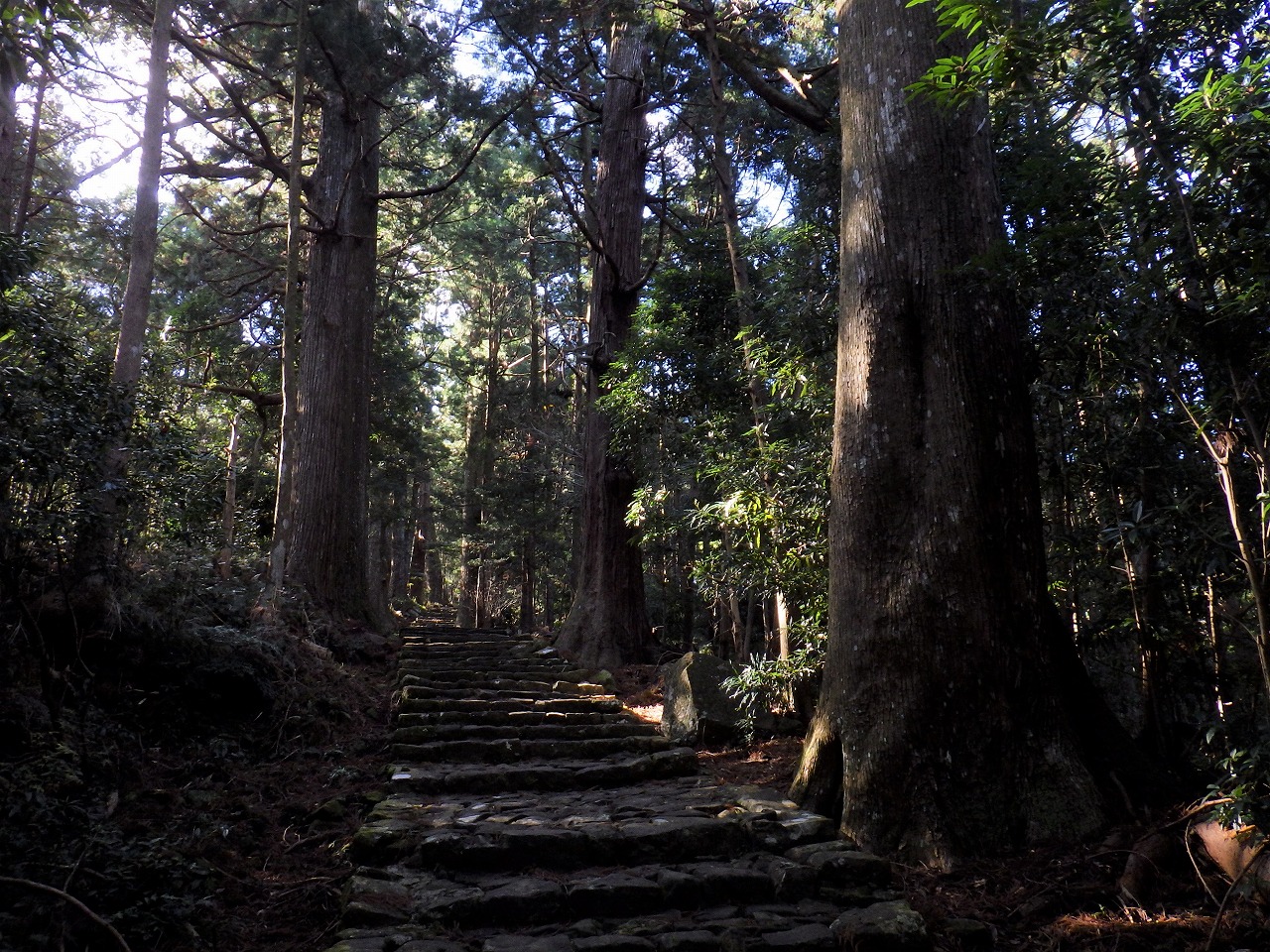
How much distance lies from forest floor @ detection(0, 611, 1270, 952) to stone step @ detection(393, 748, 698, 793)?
354mm

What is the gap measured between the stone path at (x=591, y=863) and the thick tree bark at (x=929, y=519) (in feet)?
1.69

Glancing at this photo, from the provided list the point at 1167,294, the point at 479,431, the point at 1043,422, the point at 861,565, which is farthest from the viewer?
the point at 479,431

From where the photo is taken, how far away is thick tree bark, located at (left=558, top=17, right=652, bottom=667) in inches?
427

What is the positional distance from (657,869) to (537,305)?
2122 centimetres

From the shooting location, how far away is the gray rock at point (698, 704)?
7.16 m

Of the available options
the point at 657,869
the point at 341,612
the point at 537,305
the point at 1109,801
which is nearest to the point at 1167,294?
the point at 1109,801

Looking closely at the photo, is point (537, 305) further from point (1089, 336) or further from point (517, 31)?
point (1089, 336)

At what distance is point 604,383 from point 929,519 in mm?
6118

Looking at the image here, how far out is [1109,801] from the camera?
432 centimetres

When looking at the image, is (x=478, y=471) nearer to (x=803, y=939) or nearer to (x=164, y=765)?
(x=164, y=765)

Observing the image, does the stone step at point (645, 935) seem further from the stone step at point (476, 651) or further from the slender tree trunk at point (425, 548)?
the slender tree trunk at point (425, 548)

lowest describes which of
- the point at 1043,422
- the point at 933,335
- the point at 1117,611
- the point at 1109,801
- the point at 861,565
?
the point at 1109,801

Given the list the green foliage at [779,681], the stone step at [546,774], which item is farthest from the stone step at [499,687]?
the green foliage at [779,681]

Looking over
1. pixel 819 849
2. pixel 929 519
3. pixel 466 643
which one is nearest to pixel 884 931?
pixel 819 849
